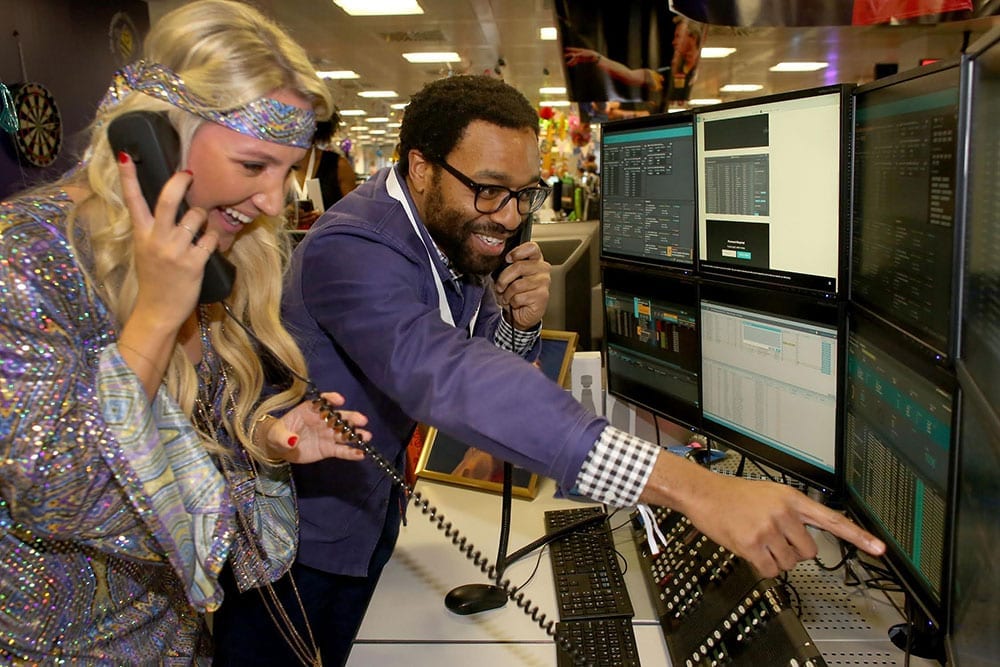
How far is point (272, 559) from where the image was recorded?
124cm

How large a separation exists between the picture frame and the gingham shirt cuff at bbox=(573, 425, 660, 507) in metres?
0.90

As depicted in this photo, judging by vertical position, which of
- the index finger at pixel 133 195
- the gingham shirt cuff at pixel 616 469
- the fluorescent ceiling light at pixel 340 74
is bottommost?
the gingham shirt cuff at pixel 616 469

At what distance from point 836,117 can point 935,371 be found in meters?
0.48

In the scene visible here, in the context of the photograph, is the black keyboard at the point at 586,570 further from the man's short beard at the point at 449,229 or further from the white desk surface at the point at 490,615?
the man's short beard at the point at 449,229

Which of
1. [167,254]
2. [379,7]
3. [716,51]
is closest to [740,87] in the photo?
[716,51]

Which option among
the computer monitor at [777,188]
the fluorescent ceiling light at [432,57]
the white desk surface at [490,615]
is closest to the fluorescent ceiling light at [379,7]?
the fluorescent ceiling light at [432,57]

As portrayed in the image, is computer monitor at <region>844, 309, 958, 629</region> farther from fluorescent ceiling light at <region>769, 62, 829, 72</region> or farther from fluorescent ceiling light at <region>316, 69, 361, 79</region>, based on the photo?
fluorescent ceiling light at <region>769, 62, 829, 72</region>

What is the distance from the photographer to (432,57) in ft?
36.4

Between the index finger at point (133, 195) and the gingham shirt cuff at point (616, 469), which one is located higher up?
the index finger at point (133, 195)

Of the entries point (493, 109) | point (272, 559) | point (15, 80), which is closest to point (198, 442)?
point (272, 559)

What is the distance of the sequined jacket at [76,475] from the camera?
31.7 inches

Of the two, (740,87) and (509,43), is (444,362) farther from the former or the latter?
(740,87)

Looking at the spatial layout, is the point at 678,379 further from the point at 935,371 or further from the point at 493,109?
the point at 935,371

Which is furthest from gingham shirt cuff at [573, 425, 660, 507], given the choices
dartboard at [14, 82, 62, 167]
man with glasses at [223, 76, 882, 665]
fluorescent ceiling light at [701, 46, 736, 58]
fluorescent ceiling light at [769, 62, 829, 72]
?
fluorescent ceiling light at [769, 62, 829, 72]
